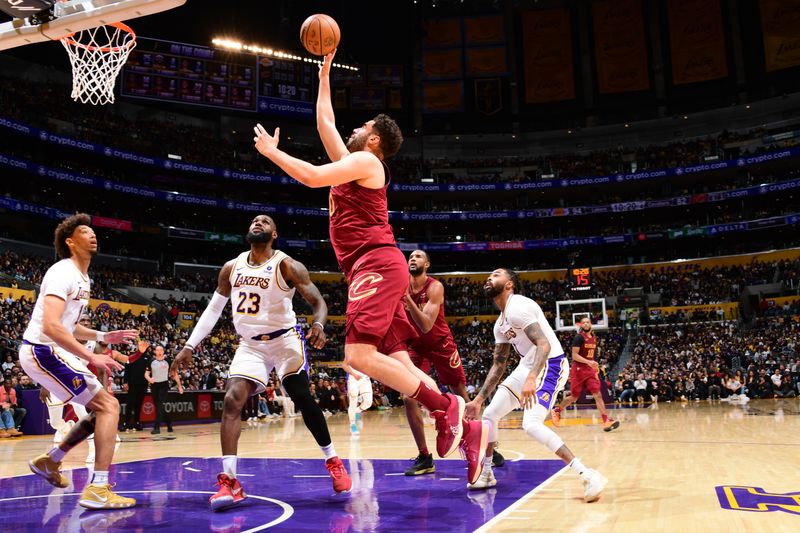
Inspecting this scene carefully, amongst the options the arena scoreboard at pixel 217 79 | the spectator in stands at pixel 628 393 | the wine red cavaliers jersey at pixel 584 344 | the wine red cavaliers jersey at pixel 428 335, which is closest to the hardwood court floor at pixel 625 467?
the wine red cavaliers jersey at pixel 428 335

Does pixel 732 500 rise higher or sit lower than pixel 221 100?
lower

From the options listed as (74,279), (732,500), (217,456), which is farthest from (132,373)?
(732,500)

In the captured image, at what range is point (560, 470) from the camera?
22.1ft

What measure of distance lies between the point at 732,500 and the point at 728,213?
141 ft

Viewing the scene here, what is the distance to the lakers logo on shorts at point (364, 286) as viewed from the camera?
177 inches

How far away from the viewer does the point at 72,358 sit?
5.39 metres

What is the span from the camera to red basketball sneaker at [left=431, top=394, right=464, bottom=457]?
14.9 ft

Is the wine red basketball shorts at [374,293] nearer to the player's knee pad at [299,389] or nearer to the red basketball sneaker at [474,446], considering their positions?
the red basketball sneaker at [474,446]

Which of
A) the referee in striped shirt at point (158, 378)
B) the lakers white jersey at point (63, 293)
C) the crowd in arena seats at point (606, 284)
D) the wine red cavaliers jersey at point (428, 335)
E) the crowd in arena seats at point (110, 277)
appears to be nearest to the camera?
the lakers white jersey at point (63, 293)

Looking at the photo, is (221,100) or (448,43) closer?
(221,100)

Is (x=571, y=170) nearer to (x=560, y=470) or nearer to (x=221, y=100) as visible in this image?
(x=221, y=100)

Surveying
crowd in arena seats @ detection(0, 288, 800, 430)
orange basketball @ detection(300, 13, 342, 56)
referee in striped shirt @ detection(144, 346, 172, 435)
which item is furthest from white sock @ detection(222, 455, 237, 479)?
crowd in arena seats @ detection(0, 288, 800, 430)

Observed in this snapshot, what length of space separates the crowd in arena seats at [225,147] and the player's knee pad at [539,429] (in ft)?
110

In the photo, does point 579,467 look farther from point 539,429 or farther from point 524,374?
point 524,374
